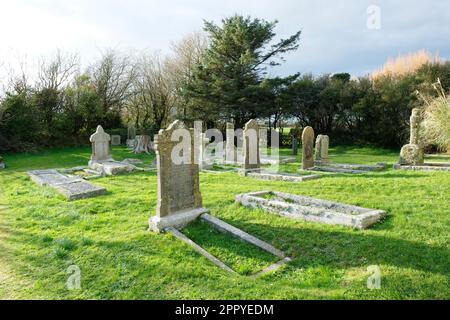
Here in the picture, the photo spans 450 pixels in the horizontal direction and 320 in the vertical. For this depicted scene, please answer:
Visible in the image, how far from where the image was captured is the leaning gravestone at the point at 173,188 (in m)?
5.52

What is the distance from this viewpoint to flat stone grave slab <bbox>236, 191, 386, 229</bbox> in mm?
5062

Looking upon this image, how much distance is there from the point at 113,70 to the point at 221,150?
1773cm

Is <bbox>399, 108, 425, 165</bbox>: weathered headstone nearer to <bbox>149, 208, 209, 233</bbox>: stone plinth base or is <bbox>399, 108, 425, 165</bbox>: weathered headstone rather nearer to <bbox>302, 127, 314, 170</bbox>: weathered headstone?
<bbox>302, 127, 314, 170</bbox>: weathered headstone

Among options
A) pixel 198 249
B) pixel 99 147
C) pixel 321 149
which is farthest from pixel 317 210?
pixel 99 147

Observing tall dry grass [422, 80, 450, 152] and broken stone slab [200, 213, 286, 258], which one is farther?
tall dry grass [422, 80, 450, 152]

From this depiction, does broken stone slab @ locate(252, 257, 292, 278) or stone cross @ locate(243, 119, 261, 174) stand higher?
stone cross @ locate(243, 119, 261, 174)

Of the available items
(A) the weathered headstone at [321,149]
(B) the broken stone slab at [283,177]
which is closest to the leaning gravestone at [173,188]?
(B) the broken stone slab at [283,177]

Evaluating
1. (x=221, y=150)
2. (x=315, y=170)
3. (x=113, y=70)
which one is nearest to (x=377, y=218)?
(x=315, y=170)

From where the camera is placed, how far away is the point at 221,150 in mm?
17094

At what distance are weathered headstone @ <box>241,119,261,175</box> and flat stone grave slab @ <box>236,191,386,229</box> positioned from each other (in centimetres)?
390

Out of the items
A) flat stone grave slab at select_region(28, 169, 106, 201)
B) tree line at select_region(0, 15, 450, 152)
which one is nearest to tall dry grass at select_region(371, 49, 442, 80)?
tree line at select_region(0, 15, 450, 152)

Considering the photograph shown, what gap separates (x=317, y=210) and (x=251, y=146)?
18.4 feet

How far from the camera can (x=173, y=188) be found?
5754mm
